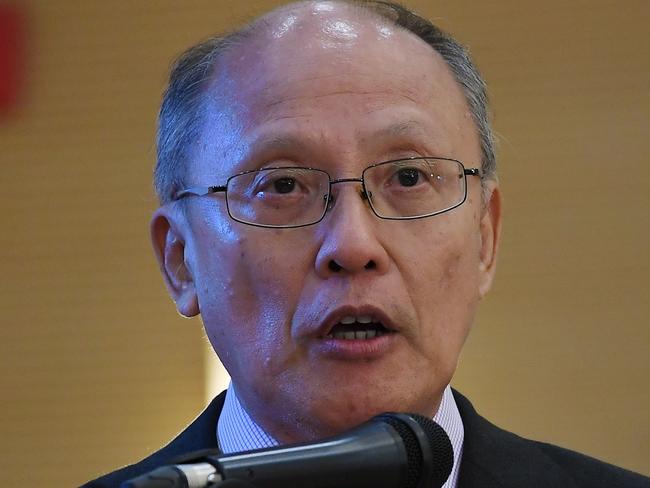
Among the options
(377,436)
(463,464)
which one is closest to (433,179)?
(463,464)

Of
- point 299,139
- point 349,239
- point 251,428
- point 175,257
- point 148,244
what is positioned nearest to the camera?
point 349,239

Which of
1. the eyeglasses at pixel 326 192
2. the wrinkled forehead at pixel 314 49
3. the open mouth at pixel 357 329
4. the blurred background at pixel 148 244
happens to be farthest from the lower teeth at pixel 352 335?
the blurred background at pixel 148 244

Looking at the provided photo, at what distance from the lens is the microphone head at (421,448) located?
113 cm

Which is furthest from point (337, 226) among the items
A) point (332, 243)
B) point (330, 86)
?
point (330, 86)

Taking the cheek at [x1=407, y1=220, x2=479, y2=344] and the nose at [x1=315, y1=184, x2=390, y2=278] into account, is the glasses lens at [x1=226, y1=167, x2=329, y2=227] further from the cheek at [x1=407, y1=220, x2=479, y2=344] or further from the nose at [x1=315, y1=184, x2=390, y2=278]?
the cheek at [x1=407, y1=220, x2=479, y2=344]

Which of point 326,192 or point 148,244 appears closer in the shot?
point 326,192

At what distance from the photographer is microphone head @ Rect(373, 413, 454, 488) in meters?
1.13

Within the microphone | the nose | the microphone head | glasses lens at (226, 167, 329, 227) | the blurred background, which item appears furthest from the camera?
the blurred background

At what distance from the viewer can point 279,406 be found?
67.9 inches

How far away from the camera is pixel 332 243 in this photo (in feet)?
5.36

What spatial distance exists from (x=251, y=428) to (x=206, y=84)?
2.04ft

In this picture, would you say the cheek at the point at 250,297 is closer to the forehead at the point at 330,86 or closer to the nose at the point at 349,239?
the nose at the point at 349,239

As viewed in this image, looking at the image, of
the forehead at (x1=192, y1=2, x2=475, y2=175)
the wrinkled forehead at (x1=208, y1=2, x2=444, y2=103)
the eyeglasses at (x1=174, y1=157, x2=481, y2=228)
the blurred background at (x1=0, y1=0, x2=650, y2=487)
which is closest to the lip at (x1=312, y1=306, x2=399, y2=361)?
the eyeglasses at (x1=174, y1=157, x2=481, y2=228)

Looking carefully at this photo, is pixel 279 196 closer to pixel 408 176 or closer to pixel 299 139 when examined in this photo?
pixel 299 139
